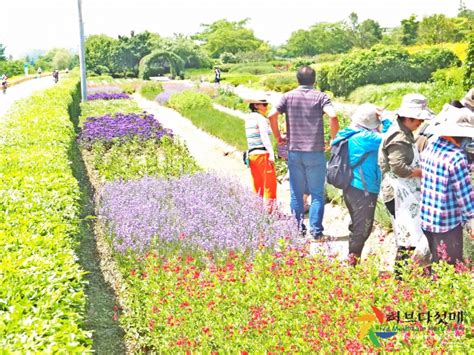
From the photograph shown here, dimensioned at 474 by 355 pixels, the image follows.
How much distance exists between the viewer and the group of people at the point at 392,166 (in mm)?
4320

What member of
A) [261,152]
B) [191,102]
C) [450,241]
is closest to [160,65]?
[191,102]

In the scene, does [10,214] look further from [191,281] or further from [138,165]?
[138,165]

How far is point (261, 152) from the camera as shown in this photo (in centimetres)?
687

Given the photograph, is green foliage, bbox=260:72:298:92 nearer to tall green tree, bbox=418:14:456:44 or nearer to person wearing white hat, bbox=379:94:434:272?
tall green tree, bbox=418:14:456:44

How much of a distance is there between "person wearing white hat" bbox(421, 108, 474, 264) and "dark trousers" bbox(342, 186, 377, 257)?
848 millimetres

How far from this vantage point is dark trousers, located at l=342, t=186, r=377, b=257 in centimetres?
532

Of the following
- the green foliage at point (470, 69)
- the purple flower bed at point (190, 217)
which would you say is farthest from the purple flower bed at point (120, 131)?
the green foliage at point (470, 69)

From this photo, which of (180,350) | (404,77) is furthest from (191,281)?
(404,77)

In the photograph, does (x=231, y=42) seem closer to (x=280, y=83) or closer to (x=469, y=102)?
(x=280, y=83)

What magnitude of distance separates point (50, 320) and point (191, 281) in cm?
161

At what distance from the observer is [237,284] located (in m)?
4.40

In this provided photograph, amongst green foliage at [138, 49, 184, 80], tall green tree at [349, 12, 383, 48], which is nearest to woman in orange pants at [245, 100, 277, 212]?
green foliage at [138, 49, 184, 80]

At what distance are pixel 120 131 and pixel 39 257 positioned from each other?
8914 millimetres

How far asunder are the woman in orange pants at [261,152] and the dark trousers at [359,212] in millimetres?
1421
